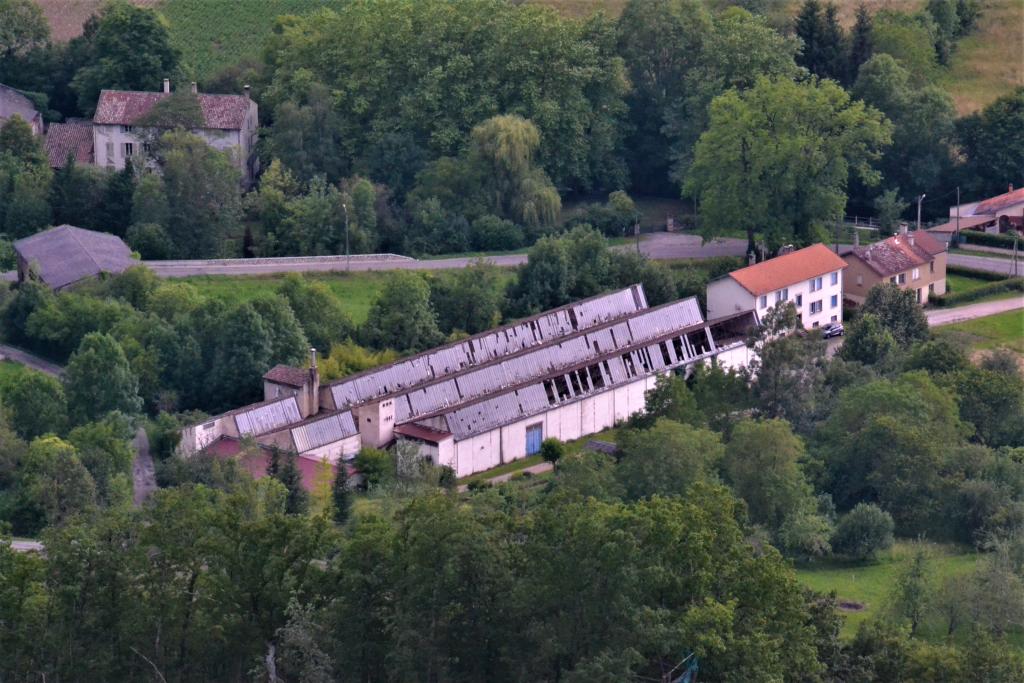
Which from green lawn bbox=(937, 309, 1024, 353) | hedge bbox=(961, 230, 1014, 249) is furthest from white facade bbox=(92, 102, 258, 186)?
green lawn bbox=(937, 309, 1024, 353)

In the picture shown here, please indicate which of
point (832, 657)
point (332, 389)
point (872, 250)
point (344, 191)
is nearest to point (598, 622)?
point (832, 657)

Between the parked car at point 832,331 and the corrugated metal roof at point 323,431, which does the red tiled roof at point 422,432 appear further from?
the parked car at point 832,331

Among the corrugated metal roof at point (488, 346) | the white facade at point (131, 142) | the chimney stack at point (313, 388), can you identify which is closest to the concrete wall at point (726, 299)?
the corrugated metal roof at point (488, 346)

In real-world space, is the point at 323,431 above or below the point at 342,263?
below

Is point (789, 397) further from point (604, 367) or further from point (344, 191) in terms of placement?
point (344, 191)

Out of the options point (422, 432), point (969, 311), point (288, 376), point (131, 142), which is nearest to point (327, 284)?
point (288, 376)

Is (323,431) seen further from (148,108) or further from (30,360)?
(148,108)
